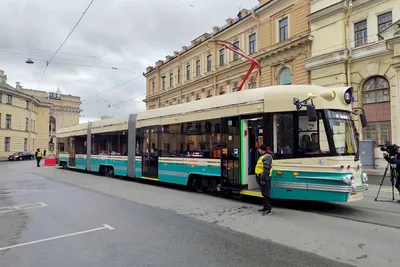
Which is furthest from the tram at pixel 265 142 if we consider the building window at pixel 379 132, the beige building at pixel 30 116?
the beige building at pixel 30 116

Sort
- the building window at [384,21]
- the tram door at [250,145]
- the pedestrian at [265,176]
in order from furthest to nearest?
the building window at [384,21] → the tram door at [250,145] → the pedestrian at [265,176]

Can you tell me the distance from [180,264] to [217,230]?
76.9 inches

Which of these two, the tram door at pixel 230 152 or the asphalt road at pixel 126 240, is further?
the tram door at pixel 230 152

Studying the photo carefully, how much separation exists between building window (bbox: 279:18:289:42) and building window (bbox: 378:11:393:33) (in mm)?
7291

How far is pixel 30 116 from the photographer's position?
2484 inches

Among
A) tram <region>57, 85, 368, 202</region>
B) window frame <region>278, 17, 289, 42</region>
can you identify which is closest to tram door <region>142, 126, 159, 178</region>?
tram <region>57, 85, 368, 202</region>

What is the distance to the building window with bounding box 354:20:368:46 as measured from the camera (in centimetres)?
2219

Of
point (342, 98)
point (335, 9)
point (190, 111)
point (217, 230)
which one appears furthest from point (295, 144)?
point (335, 9)

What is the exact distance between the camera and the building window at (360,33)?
2219cm

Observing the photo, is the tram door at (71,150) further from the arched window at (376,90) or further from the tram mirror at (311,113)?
the arched window at (376,90)

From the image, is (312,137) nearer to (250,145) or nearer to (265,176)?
(265,176)

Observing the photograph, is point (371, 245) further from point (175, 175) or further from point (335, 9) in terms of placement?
point (335, 9)

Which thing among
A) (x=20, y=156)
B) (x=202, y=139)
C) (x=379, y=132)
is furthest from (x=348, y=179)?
(x=20, y=156)

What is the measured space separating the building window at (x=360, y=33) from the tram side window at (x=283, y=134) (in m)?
16.7
